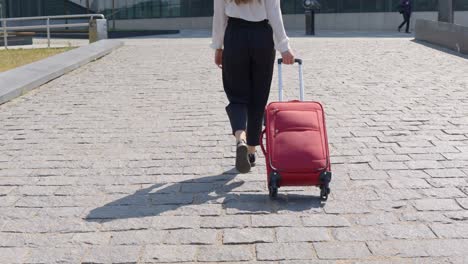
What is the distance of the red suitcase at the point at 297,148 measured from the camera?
4559mm

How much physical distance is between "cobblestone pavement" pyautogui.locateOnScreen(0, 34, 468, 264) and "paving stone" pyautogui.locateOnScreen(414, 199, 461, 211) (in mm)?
13

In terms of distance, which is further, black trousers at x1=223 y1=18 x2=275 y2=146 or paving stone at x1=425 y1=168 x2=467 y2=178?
paving stone at x1=425 y1=168 x2=467 y2=178

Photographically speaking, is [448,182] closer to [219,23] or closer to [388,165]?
[388,165]

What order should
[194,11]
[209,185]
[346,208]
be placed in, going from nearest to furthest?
[346,208] < [209,185] < [194,11]

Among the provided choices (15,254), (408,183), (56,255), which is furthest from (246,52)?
(15,254)

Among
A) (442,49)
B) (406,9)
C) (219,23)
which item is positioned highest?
(406,9)

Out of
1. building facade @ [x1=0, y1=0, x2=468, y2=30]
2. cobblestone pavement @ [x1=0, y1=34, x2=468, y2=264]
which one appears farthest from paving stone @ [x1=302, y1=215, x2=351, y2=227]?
building facade @ [x1=0, y1=0, x2=468, y2=30]

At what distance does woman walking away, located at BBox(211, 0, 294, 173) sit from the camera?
5051 millimetres

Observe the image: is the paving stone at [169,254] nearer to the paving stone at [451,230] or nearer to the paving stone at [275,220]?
the paving stone at [275,220]

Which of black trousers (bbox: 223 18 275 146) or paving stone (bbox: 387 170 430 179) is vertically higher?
black trousers (bbox: 223 18 275 146)

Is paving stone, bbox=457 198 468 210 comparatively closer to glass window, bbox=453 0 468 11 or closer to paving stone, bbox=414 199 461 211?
paving stone, bbox=414 199 461 211

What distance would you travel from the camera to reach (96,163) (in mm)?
5996

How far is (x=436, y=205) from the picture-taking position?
456 centimetres

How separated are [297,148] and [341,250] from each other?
3.26 ft
